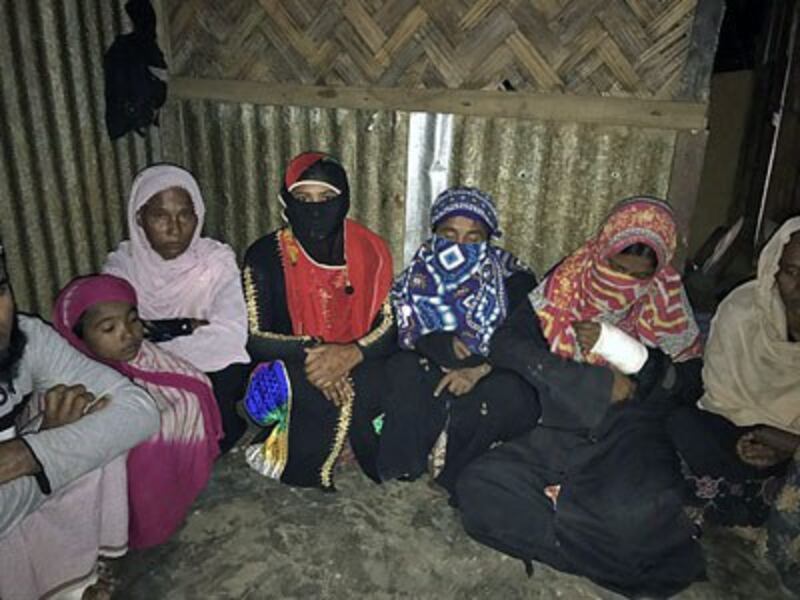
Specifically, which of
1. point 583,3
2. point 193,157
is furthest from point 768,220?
point 193,157

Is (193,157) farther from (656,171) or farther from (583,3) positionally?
(656,171)

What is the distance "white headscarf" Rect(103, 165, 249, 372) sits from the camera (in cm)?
318

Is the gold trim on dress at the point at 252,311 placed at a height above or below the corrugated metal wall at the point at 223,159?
below

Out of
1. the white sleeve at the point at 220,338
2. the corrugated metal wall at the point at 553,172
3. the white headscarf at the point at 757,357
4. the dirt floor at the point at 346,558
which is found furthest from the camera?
the corrugated metal wall at the point at 553,172

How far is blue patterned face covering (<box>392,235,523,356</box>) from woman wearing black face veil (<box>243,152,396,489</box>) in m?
0.13

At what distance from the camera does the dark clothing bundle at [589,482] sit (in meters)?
2.52

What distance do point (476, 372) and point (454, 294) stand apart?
0.44 meters

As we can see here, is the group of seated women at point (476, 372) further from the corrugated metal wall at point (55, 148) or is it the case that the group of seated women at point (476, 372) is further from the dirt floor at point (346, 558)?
the corrugated metal wall at point (55, 148)

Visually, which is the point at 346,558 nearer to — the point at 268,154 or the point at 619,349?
the point at 619,349

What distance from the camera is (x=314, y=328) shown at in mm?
3236

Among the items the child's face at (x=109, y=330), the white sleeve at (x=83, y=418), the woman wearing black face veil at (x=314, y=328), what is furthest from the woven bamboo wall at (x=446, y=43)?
the white sleeve at (x=83, y=418)

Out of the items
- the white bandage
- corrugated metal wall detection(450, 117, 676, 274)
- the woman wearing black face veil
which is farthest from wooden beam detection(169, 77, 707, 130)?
the white bandage

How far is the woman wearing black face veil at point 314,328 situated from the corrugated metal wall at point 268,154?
2.88 feet

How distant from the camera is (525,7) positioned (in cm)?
356
